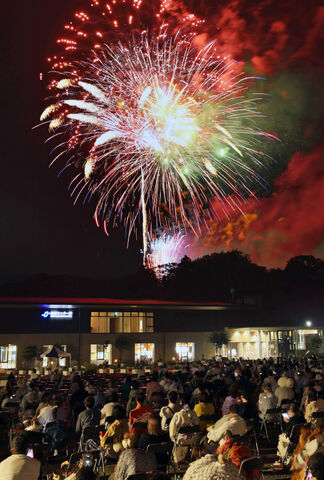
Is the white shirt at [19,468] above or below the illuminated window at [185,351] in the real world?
below

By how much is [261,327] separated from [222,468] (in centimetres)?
4471

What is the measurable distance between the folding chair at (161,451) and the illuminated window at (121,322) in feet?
118

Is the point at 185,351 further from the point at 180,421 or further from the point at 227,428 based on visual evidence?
the point at 227,428

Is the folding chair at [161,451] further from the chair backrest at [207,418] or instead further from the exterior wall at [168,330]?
the exterior wall at [168,330]

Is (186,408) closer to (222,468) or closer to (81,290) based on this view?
(222,468)

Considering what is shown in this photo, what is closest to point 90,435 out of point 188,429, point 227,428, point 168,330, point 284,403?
point 188,429

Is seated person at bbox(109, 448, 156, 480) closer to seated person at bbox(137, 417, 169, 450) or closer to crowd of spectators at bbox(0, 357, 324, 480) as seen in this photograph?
crowd of spectators at bbox(0, 357, 324, 480)

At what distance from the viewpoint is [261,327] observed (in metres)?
48.3

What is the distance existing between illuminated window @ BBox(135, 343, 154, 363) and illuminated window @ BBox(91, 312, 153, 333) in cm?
138

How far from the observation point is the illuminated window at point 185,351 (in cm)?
4626

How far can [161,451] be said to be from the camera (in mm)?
8250

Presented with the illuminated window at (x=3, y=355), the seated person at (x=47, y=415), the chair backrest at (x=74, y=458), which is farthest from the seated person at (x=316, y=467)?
the illuminated window at (x=3, y=355)

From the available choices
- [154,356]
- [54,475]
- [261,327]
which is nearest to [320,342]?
[261,327]

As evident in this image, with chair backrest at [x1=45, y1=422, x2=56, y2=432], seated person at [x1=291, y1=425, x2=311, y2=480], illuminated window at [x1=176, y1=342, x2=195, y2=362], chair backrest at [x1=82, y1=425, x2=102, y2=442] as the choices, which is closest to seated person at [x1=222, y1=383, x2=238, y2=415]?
chair backrest at [x1=82, y1=425, x2=102, y2=442]
